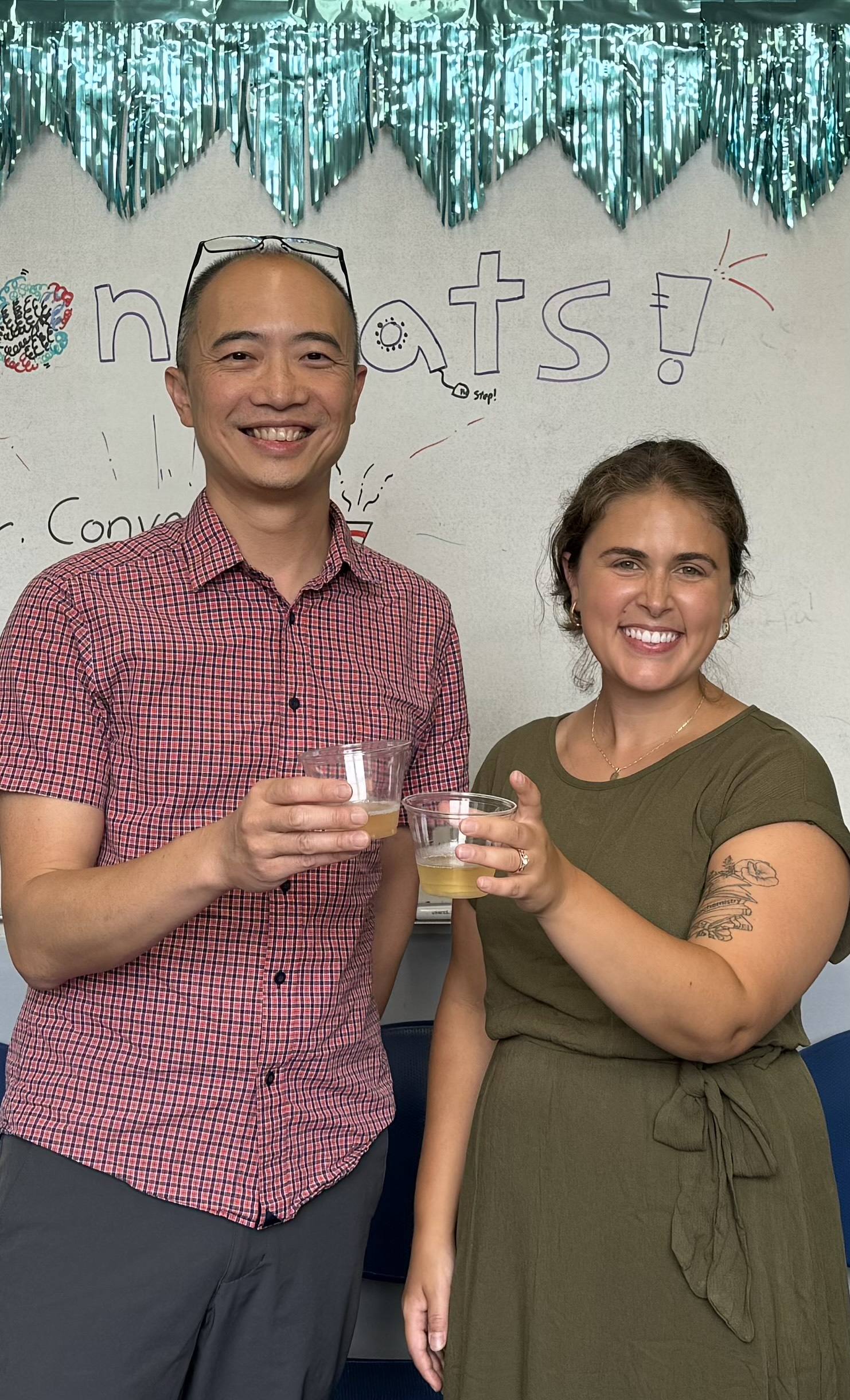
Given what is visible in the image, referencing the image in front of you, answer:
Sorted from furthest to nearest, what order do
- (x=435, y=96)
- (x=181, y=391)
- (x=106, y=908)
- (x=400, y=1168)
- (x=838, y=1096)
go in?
(x=435, y=96), (x=838, y=1096), (x=400, y=1168), (x=181, y=391), (x=106, y=908)

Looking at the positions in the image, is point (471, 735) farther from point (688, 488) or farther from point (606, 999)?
point (606, 999)

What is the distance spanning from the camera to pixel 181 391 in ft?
5.98

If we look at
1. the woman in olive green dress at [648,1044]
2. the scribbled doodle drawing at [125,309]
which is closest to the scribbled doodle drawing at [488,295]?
the scribbled doodle drawing at [125,309]

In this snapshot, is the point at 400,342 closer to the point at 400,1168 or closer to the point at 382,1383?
the point at 400,1168

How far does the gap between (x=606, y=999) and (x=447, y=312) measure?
1.78 m

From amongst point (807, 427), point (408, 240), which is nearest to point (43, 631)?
point (408, 240)

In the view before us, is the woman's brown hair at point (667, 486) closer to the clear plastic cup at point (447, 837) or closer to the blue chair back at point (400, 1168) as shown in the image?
the clear plastic cup at point (447, 837)

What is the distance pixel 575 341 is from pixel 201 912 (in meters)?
1.65

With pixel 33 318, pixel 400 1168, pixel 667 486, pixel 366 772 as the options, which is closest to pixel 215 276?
pixel 667 486

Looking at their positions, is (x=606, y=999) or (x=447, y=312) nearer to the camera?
(x=606, y=999)

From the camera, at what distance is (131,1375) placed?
1451 mm

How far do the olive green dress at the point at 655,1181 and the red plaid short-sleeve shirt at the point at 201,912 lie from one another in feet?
0.76

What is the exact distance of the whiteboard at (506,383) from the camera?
2.69 meters

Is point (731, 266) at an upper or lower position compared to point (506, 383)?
upper
